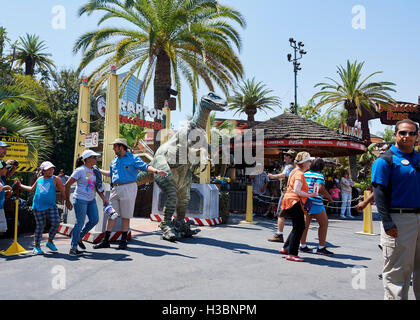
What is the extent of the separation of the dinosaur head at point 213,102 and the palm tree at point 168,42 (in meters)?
5.36

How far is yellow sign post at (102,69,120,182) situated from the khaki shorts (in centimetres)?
126

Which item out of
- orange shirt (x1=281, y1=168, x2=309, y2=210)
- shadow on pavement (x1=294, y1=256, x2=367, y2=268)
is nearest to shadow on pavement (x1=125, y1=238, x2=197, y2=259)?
orange shirt (x1=281, y1=168, x2=309, y2=210)

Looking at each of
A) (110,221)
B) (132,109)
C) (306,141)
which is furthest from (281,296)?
(306,141)

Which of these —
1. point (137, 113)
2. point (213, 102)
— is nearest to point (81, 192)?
point (213, 102)

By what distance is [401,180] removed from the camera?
10.8 ft

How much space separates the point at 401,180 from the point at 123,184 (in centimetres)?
443

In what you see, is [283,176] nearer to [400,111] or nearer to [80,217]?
[80,217]

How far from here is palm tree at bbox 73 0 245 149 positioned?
12539 millimetres

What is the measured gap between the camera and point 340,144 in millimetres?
15297

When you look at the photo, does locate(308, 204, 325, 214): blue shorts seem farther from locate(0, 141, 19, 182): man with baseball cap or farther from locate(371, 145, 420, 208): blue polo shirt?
locate(0, 141, 19, 182): man with baseball cap

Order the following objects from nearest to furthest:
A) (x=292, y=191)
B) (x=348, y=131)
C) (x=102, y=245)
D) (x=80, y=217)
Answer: (x=80, y=217), (x=292, y=191), (x=102, y=245), (x=348, y=131)

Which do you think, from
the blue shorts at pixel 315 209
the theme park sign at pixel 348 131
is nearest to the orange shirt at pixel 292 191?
the blue shorts at pixel 315 209
